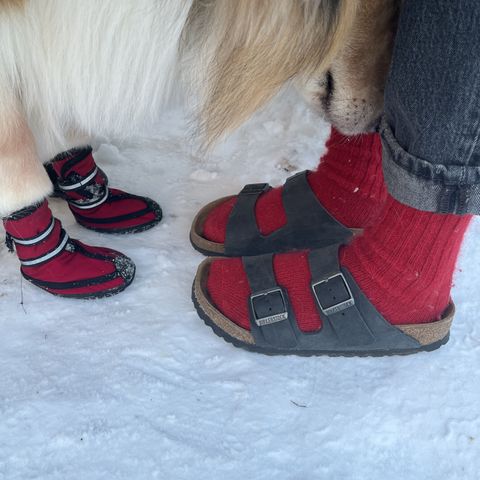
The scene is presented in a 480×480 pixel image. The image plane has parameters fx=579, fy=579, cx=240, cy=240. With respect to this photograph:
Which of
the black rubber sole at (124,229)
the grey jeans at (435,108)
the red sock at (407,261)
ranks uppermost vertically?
the grey jeans at (435,108)

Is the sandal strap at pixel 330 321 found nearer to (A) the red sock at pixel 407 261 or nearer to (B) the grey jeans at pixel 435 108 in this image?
(A) the red sock at pixel 407 261

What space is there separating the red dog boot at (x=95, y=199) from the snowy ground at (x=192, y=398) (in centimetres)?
9

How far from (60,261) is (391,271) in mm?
588

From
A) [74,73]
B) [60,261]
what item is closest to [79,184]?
[60,261]

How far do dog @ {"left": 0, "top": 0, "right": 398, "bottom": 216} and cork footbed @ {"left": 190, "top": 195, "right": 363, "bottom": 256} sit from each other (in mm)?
356

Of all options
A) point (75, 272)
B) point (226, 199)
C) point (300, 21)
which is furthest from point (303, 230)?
point (300, 21)

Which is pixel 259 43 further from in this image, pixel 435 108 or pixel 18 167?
pixel 18 167

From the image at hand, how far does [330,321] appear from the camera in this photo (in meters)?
0.99

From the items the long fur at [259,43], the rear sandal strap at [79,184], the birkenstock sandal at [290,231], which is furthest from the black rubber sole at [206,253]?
the long fur at [259,43]

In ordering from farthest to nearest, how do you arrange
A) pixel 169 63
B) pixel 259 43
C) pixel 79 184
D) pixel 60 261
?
pixel 79 184 → pixel 60 261 → pixel 169 63 → pixel 259 43

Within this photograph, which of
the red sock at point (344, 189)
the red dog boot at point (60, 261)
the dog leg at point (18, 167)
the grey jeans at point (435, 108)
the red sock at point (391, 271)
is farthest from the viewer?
the red sock at point (344, 189)

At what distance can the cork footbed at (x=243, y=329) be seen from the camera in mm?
975

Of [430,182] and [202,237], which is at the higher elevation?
[430,182]

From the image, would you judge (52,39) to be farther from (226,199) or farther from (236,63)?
(226,199)
